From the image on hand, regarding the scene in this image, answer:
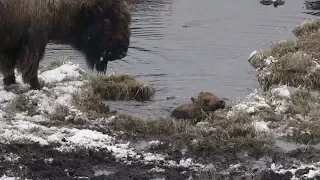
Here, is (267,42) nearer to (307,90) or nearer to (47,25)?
(307,90)

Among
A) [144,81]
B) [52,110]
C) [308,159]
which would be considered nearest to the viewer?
[308,159]

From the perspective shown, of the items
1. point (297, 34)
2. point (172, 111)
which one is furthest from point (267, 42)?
point (172, 111)

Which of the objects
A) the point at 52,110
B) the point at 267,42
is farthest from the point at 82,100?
the point at 267,42

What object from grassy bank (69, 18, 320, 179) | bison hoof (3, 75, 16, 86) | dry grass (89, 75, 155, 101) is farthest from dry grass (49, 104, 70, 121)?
bison hoof (3, 75, 16, 86)

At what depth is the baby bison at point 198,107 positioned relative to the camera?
320 inches

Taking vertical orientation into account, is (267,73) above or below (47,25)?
below

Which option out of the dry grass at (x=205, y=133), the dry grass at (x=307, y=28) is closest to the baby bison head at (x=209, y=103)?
the dry grass at (x=205, y=133)

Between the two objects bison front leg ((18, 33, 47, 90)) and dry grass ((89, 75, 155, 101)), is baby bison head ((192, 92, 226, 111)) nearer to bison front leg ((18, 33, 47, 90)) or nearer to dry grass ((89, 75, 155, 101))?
dry grass ((89, 75, 155, 101))

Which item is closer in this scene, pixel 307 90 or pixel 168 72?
pixel 307 90

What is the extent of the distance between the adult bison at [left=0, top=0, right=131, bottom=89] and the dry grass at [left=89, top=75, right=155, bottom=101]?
41 centimetres

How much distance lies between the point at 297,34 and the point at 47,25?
616cm

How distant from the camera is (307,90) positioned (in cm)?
910

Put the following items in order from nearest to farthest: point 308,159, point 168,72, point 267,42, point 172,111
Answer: point 308,159 < point 172,111 < point 168,72 < point 267,42

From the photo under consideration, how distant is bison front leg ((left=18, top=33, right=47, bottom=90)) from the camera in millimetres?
8344
